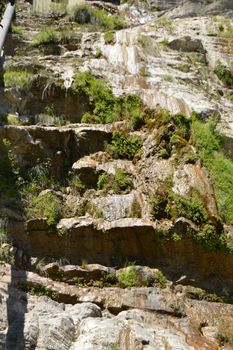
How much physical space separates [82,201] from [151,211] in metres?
1.55

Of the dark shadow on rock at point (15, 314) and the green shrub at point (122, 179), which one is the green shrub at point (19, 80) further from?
the dark shadow on rock at point (15, 314)

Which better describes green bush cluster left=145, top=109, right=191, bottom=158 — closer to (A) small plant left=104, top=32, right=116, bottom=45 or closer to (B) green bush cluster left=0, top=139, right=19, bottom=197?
(B) green bush cluster left=0, top=139, right=19, bottom=197

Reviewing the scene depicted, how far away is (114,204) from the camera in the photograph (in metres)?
11.3

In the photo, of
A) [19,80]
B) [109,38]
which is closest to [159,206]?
[19,80]

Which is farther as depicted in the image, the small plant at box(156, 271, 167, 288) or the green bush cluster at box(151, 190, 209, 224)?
the green bush cluster at box(151, 190, 209, 224)

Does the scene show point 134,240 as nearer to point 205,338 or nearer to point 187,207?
point 187,207

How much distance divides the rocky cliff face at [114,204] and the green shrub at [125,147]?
1.2 inches

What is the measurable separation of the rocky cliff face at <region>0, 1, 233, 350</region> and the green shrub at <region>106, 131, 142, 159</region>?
29 millimetres

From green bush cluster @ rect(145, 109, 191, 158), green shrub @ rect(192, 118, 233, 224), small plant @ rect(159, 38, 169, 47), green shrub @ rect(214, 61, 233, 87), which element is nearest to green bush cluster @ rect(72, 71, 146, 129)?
green bush cluster @ rect(145, 109, 191, 158)

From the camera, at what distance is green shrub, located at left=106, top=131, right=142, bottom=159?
1270cm

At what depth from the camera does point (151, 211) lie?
36.4ft

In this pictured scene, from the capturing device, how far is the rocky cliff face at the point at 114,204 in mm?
9039

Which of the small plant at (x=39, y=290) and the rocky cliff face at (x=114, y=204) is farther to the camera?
the small plant at (x=39, y=290)

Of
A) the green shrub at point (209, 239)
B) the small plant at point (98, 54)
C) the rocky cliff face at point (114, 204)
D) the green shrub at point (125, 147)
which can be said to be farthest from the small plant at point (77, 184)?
the small plant at point (98, 54)
